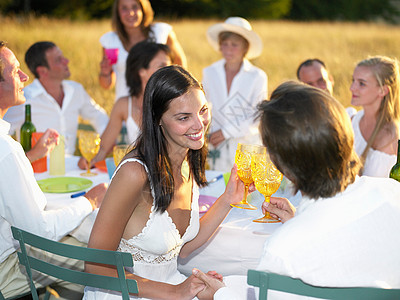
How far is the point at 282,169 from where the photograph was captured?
1505mm

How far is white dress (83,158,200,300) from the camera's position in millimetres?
1980

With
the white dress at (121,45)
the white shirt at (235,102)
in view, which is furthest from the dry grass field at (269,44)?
the white shirt at (235,102)

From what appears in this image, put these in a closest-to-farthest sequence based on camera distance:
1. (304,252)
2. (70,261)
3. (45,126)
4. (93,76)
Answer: (304,252), (70,261), (45,126), (93,76)

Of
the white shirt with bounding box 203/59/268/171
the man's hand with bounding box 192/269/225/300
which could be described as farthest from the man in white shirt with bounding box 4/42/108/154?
the man's hand with bounding box 192/269/225/300

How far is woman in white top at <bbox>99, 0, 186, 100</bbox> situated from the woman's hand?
267 cm

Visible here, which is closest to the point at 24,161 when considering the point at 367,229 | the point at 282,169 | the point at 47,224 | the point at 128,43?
the point at 47,224

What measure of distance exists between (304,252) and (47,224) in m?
1.19

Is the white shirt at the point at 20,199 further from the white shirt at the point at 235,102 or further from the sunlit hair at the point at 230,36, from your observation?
the sunlit hair at the point at 230,36

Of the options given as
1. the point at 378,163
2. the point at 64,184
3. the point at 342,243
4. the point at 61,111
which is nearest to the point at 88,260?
the point at 342,243

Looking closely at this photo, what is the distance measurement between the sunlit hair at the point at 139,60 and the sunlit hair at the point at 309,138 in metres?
2.15

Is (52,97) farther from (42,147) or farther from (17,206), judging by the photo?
(17,206)

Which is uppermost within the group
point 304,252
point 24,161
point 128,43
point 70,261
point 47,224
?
point 128,43

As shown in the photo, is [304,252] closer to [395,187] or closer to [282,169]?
[282,169]

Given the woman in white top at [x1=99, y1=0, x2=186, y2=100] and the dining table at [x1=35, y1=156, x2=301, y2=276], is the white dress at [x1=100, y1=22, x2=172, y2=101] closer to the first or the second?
the woman in white top at [x1=99, y1=0, x2=186, y2=100]
